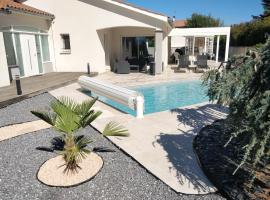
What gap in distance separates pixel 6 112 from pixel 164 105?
7474mm

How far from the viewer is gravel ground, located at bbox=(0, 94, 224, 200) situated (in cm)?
426

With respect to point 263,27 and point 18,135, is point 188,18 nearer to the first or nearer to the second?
point 263,27

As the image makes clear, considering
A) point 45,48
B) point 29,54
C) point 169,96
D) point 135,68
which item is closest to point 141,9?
point 135,68

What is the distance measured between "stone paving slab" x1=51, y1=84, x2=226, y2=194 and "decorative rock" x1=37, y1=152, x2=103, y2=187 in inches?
36.2

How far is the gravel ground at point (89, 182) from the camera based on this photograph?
14.0 feet

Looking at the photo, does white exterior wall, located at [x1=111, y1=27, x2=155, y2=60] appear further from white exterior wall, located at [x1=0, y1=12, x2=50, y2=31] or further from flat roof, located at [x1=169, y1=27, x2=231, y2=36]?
white exterior wall, located at [x1=0, y1=12, x2=50, y2=31]

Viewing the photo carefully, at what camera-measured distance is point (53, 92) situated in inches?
503

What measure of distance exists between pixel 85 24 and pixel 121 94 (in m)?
11.9

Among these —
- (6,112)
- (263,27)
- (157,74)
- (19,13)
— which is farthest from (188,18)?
(6,112)

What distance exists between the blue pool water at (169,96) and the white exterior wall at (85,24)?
568 cm

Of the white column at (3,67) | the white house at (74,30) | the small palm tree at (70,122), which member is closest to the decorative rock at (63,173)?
the small palm tree at (70,122)

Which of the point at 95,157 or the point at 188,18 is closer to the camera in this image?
the point at 95,157

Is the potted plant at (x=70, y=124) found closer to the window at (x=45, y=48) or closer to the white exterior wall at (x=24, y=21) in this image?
the white exterior wall at (x=24, y=21)

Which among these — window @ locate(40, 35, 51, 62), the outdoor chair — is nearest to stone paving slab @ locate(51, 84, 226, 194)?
window @ locate(40, 35, 51, 62)
